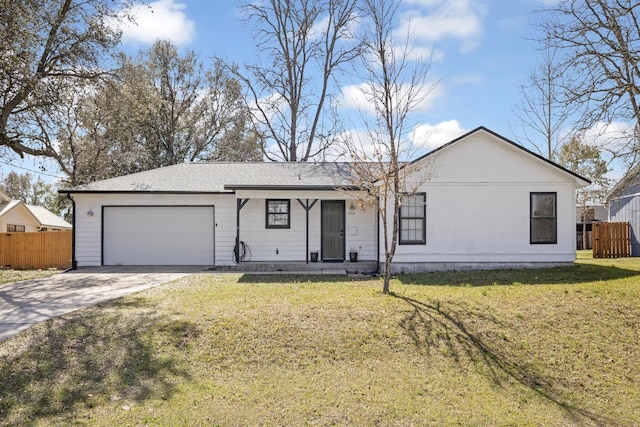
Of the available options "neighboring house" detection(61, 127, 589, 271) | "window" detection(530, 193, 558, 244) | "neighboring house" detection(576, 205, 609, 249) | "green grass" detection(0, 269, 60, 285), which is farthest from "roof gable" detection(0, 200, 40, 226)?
"neighboring house" detection(576, 205, 609, 249)

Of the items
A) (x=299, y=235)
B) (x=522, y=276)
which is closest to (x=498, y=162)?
(x=522, y=276)

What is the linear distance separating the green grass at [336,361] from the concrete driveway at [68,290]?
29.8 inches

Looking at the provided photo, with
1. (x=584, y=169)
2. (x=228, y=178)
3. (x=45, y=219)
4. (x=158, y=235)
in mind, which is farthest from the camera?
(x=45, y=219)

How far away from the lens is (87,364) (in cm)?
603

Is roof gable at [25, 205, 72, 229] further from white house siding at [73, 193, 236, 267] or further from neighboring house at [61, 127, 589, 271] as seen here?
neighboring house at [61, 127, 589, 271]

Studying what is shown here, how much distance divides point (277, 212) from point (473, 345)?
29.7 feet

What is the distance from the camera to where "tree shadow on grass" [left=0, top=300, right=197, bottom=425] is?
5168 mm

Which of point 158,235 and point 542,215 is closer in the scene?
point 542,215

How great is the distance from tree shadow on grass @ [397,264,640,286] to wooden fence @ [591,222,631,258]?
18.7ft

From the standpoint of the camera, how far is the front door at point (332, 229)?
48.0ft

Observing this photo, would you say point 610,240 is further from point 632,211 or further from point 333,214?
point 333,214

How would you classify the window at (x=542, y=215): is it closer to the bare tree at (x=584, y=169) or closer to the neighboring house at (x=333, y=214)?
the neighboring house at (x=333, y=214)

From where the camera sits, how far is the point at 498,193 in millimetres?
13094

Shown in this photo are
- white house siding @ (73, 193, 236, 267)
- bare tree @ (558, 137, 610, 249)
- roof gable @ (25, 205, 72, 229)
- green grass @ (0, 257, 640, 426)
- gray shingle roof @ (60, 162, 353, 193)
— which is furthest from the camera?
roof gable @ (25, 205, 72, 229)
